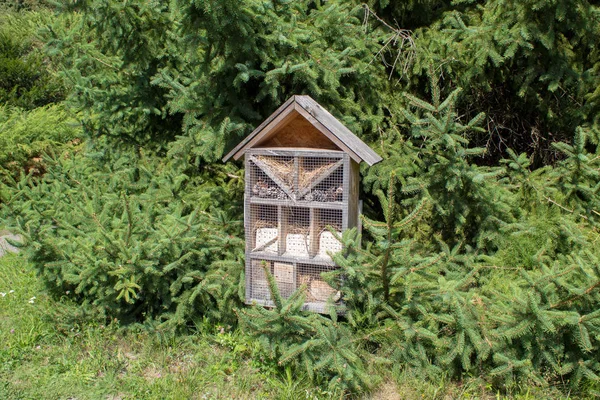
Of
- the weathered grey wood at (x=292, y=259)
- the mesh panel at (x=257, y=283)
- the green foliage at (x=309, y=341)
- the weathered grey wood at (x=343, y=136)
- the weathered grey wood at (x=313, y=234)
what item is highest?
the weathered grey wood at (x=343, y=136)

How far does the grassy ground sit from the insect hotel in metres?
0.56

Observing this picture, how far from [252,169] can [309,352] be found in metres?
1.43

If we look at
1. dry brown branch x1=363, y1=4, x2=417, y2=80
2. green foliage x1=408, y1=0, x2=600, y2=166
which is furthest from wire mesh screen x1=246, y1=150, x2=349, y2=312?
green foliage x1=408, y1=0, x2=600, y2=166

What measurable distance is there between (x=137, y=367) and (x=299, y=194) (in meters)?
1.88

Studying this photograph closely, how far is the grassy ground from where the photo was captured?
358 cm

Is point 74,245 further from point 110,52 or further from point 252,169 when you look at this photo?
point 110,52

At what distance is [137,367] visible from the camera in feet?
12.9

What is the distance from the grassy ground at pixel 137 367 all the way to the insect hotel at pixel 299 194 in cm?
56

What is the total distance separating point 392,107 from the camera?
530 cm

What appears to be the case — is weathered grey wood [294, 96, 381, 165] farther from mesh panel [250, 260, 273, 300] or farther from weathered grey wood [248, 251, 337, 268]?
mesh panel [250, 260, 273, 300]

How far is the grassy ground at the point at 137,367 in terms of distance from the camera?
3.58 metres

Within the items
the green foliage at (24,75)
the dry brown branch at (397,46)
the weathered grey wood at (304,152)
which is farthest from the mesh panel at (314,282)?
the green foliage at (24,75)

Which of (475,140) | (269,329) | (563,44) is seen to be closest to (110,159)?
(269,329)

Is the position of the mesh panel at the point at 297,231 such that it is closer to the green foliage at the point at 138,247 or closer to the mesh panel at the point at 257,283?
the mesh panel at the point at 257,283
